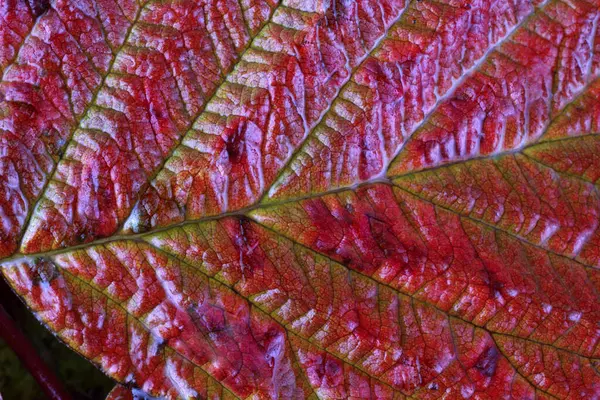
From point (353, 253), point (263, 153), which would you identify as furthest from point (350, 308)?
point (263, 153)

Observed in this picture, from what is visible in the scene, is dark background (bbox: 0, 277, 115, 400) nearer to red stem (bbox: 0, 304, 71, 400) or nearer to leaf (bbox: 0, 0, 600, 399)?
red stem (bbox: 0, 304, 71, 400)

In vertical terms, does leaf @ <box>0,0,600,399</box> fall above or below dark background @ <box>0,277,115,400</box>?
above

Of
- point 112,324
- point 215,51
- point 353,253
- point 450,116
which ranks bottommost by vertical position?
point 112,324

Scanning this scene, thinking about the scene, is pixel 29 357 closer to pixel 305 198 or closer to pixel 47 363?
pixel 47 363

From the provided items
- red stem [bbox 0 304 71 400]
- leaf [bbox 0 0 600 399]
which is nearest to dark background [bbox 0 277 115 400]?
red stem [bbox 0 304 71 400]

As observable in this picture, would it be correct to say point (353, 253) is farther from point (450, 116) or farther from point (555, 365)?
point (555, 365)

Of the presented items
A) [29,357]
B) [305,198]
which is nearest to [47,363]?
[29,357]

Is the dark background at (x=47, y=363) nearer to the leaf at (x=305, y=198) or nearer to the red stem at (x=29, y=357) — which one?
the red stem at (x=29, y=357)
